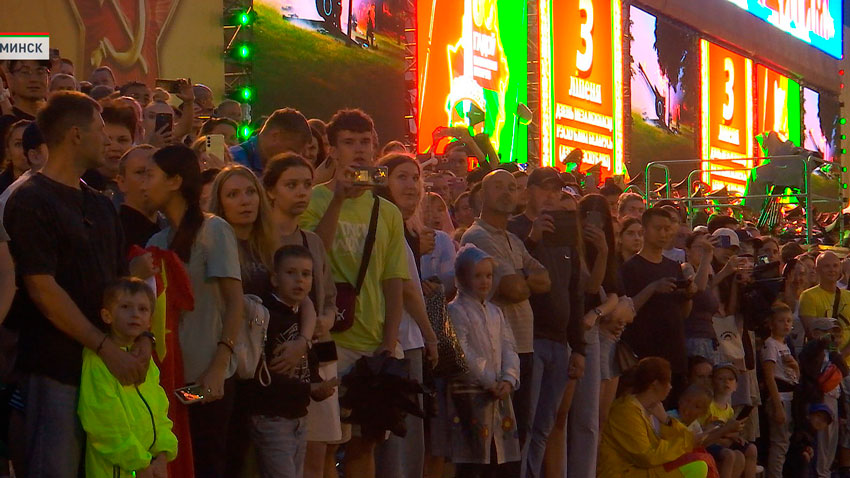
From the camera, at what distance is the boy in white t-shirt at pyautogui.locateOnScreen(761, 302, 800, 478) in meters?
11.9

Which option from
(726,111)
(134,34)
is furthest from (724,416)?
(726,111)

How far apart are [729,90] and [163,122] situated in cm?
2499

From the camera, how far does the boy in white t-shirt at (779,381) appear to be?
11.9 m

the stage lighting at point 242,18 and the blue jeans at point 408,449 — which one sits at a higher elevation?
the stage lighting at point 242,18

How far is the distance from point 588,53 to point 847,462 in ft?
39.1

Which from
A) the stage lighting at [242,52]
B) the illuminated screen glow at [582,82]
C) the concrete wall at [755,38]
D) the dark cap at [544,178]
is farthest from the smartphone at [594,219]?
the concrete wall at [755,38]

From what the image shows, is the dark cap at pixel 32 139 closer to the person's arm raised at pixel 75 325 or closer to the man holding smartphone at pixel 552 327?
the person's arm raised at pixel 75 325

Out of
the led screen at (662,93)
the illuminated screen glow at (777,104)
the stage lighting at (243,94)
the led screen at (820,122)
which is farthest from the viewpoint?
the led screen at (820,122)

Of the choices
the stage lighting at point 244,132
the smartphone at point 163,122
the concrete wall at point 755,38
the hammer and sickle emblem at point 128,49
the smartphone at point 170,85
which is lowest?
the smartphone at point 163,122

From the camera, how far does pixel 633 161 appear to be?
26.0 metres

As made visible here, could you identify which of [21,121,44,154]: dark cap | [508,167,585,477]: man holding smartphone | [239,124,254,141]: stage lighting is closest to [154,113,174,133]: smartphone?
[21,121,44,154]: dark cap

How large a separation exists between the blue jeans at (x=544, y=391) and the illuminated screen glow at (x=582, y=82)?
40.0 ft

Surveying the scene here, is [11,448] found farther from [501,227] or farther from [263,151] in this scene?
[501,227]

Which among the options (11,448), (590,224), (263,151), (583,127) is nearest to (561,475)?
(590,224)
